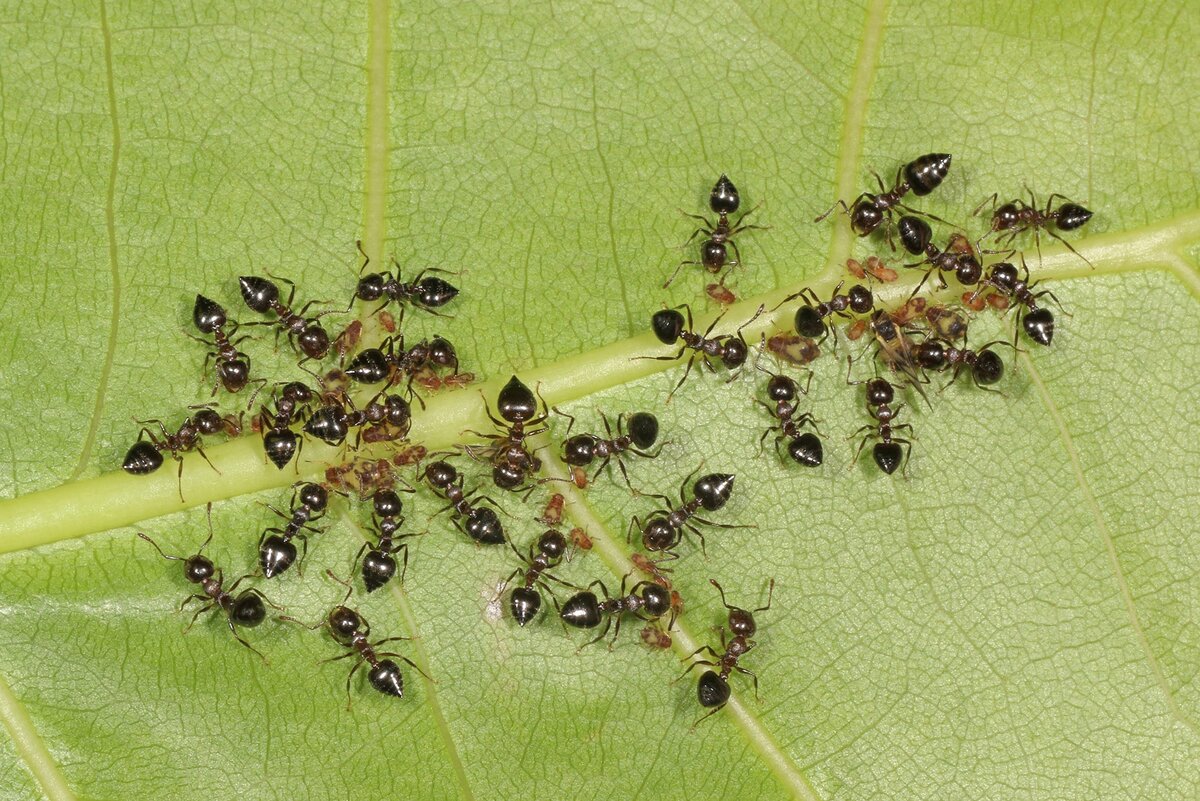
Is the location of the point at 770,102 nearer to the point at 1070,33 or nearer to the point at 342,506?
the point at 1070,33

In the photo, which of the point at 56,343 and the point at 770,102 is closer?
the point at 56,343

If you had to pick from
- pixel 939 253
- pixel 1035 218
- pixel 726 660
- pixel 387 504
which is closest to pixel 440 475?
pixel 387 504

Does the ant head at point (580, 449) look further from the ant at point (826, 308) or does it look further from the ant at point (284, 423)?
the ant at point (284, 423)

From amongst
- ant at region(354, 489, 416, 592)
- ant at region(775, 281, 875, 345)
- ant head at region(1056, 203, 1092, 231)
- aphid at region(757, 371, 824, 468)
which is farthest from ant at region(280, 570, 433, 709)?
ant head at region(1056, 203, 1092, 231)

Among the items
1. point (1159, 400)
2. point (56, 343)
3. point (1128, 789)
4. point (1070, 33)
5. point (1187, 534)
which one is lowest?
point (1128, 789)

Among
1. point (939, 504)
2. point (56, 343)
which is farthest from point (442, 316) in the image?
point (939, 504)

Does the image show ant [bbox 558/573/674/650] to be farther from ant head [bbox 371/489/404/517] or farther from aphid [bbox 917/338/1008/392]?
aphid [bbox 917/338/1008/392]

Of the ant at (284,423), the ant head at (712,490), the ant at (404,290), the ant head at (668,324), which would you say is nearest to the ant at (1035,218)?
the ant head at (668,324)
